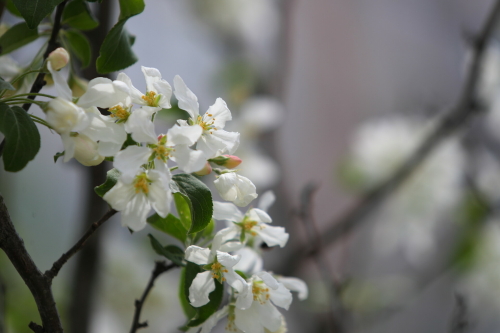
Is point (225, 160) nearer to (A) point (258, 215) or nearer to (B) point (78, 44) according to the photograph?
(A) point (258, 215)

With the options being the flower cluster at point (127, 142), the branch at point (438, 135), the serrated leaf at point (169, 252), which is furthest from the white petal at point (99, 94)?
the branch at point (438, 135)

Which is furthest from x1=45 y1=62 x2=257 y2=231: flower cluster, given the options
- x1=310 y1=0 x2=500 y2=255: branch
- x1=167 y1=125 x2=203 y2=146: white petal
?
x1=310 y1=0 x2=500 y2=255: branch

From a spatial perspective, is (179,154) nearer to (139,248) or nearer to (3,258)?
(3,258)

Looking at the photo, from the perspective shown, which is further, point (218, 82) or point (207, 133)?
point (218, 82)

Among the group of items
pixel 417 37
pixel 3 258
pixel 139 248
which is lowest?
pixel 3 258

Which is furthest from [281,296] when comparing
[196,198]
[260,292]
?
[196,198]

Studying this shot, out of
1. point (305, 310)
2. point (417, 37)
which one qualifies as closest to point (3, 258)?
point (305, 310)

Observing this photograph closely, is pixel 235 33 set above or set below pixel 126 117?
above
